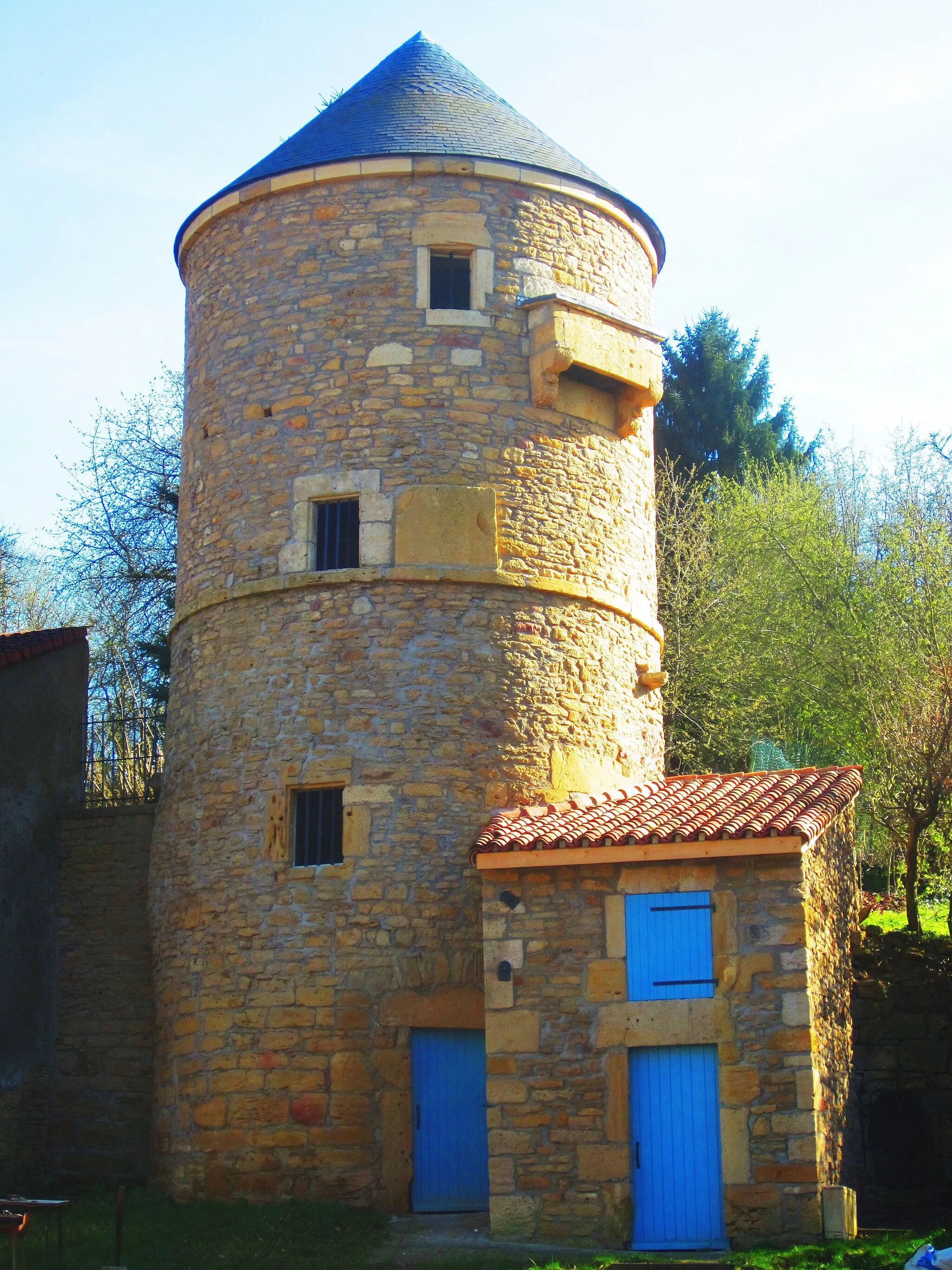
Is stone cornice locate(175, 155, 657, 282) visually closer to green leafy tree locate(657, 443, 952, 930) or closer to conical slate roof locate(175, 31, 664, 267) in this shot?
conical slate roof locate(175, 31, 664, 267)

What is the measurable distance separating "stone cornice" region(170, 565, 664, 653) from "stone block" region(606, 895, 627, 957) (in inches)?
126

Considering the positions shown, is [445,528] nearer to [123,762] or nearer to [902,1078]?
[123,762]

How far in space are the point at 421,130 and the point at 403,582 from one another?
15.0 ft

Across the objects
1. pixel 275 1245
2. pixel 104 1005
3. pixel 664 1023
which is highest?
pixel 104 1005

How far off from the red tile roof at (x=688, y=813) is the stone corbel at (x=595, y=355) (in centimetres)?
370

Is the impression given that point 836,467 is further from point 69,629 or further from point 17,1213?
point 17,1213

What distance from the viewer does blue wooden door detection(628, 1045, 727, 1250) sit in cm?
1137

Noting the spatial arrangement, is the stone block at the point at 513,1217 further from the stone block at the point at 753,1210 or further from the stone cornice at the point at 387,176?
the stone cornice at the point at 387,176

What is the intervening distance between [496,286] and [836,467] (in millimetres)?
15497

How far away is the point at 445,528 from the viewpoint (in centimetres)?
1383

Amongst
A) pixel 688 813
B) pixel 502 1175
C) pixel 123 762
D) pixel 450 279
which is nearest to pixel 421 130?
pixel 450 279

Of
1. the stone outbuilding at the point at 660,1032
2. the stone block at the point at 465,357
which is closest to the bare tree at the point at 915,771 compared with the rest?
the stone outbuilding at the point at 660,1032

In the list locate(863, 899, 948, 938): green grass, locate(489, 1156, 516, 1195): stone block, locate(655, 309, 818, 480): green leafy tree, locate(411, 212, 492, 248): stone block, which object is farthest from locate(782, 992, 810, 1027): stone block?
locate(655, 309, 818, 480): green leafy tree

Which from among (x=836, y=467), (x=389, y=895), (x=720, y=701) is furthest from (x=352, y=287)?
(x=836, y=467)
